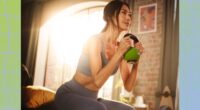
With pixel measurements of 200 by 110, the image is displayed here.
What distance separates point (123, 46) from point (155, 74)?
0.29 metres

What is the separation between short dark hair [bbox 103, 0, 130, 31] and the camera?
9.91 ft

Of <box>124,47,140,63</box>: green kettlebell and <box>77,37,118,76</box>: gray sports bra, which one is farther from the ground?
<box>124,47,140,63</box>: green kettlebell

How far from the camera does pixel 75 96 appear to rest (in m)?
2.93

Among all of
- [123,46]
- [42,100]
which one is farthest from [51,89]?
[123,46]

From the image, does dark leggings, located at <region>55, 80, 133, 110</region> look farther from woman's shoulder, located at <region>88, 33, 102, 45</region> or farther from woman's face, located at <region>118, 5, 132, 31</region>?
woman's face, located at <region>118, 5, 132, 31</region>

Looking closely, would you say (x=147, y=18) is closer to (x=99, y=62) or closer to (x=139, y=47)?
(x=139, y=47)

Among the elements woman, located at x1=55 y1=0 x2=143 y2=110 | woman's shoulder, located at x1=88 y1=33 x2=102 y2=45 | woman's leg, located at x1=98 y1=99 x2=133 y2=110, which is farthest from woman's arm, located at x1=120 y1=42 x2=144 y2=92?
woman's shoulder, located at x1=88 y1=33 x2=102 y2=45

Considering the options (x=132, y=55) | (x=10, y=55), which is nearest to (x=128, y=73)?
(x=132, y=55)

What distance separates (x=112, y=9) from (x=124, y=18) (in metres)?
0.10

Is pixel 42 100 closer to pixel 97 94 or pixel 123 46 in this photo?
pixel 97 94

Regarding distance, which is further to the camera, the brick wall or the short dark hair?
the short dark hair

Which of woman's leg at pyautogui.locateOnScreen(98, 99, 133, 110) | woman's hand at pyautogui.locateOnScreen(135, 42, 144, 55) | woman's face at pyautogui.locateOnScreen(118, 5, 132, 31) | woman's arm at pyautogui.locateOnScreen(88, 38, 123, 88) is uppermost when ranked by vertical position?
woman's face at pyautogui.locateOnScreen(118, 5, 132, 31)

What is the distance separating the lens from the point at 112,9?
303cm

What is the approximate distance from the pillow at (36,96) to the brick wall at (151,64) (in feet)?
1.90
